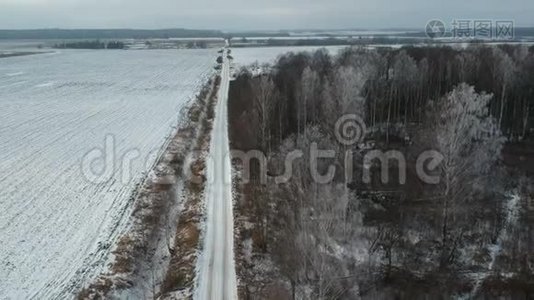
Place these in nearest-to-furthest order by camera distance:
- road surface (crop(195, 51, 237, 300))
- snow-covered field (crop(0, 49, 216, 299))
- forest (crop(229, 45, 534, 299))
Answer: forest (crop(229, 45, 534, 299))
road surface (crop(195, 51, 237, 300))
snow-covered field (crop(0, 49, 216, 299))

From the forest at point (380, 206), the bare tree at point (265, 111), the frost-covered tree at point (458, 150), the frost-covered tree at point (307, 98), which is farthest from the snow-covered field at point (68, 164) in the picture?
the frost-covered tree at point (458, 150)

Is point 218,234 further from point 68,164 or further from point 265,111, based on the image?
point 68,164

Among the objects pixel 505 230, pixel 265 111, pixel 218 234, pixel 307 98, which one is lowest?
pixel 218 234

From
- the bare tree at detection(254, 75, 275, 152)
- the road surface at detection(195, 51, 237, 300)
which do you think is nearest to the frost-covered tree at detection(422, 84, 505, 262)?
the road surface at detection(195, 51, 237, 300)

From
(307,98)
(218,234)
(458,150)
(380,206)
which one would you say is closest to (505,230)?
(458,150)

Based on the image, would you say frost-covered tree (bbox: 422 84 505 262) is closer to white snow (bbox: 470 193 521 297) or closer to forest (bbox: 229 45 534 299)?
forest (bbox: 229 45 534 299)

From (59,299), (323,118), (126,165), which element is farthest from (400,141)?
(59,299)
